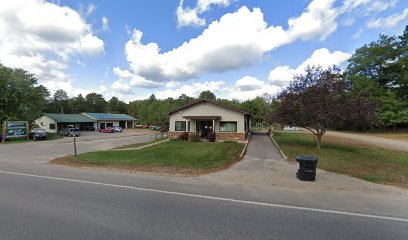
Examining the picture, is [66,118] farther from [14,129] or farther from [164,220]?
[164,220]

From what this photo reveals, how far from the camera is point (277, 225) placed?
4551mm

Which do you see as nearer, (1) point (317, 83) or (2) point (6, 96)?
(1) point (317, 83)

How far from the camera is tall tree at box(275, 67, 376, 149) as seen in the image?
15.7m

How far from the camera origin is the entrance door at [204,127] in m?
26.3

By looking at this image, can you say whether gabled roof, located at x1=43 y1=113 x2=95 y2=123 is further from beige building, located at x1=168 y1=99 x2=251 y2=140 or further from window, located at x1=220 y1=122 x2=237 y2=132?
window, located at x1=220 y1=122 x2=237 y2=132

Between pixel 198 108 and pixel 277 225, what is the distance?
22.2 m

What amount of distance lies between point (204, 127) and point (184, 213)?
21.5 m

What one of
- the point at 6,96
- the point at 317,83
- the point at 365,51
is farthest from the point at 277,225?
the point at 365,51

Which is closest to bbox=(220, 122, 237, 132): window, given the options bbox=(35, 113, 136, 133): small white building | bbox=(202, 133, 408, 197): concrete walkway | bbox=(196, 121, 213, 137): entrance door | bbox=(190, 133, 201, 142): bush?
bbox=(196, 121, 213, 137): entrance door

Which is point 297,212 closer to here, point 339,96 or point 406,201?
point 406,201

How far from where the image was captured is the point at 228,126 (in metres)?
25.5

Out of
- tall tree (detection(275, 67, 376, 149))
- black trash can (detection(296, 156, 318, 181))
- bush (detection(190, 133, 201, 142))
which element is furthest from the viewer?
bush (detection(190, 133, 201, 142))

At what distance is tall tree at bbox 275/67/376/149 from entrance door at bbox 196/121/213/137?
987 cm

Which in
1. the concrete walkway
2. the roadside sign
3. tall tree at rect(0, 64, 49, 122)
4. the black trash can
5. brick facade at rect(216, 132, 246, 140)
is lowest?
the concrete walkway
